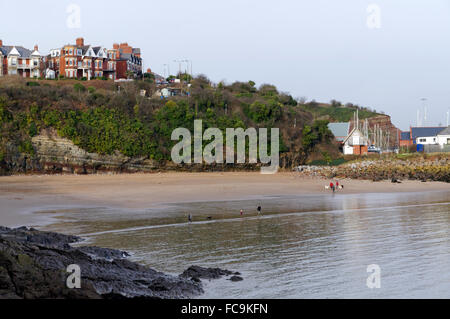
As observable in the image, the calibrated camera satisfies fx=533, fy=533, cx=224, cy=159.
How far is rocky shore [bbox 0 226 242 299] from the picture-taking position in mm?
9742

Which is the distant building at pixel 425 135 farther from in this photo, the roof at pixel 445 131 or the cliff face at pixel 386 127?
the cliff face at pixel 386 127

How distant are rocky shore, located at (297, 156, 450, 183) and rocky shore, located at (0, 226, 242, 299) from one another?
30.6m

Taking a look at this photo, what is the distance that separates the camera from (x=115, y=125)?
154 ft

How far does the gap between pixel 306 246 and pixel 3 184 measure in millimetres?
24825

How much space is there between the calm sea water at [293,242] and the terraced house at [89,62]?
144 ft

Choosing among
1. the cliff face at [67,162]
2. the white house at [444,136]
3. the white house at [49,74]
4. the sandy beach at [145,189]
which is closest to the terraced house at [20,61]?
the white house at [49,74]

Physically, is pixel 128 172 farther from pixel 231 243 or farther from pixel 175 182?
pixel 231 243

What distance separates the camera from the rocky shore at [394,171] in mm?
41188

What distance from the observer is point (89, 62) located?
65.8m

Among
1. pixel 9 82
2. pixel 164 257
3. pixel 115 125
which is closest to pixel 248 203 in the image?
pixel 164 257

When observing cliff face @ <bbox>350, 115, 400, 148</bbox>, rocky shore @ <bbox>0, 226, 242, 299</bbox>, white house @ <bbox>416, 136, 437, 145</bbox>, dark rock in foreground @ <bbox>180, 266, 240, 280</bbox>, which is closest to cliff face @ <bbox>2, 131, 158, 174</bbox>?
rocky shore @ <bbox>0, 226, 242, 299</bbox>

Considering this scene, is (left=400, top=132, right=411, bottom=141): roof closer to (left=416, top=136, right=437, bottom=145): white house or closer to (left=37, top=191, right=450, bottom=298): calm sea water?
(left=416, top=136, right=437, bottom=145): white house

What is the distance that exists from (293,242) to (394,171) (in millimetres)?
27569

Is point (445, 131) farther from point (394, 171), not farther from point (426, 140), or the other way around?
point (394, 171)
